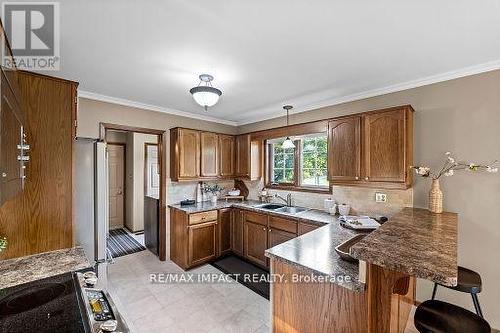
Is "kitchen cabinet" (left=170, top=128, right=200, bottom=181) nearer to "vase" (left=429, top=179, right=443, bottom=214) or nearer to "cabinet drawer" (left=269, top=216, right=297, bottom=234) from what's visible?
"cabinet drawer" (left=269, top=216, right=297, bottom=234)

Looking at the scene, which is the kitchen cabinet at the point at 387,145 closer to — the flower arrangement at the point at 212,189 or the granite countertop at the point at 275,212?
the granite countertop at the point at 275,212

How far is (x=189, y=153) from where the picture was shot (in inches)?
143

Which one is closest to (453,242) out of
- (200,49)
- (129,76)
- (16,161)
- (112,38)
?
(200,49)

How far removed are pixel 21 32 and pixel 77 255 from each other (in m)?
1.60

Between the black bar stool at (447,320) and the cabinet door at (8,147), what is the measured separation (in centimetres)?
216

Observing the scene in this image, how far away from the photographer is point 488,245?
2.10m

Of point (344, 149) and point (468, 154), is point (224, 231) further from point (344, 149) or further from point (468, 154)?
point (468, 154)

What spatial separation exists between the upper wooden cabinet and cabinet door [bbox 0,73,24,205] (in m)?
2.75

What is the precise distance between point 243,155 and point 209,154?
618mm

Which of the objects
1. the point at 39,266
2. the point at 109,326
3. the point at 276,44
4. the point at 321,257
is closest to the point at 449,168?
the point at 321,257

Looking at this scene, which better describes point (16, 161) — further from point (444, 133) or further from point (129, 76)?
point (444, 133)

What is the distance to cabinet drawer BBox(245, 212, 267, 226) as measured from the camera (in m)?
3.27

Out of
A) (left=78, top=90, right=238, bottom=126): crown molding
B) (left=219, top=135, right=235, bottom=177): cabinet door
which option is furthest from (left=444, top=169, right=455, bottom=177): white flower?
(left=78, top=90, right=238, bottom=126): crown molding

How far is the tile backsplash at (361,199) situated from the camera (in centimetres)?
256
